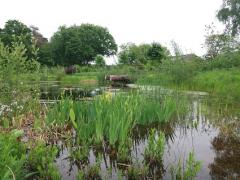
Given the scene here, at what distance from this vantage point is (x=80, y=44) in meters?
57.3

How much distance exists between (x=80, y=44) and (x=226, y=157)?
53616mm

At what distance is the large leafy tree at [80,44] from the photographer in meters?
57.7

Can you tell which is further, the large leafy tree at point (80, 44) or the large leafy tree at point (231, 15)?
the large leafy tree at point (80, 44)

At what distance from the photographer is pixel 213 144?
5844mm

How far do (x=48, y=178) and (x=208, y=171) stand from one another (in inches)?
81.3

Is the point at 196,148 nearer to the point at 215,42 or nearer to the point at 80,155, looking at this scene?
the point at 80,155

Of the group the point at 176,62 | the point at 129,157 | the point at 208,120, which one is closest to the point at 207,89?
the point at 176,62

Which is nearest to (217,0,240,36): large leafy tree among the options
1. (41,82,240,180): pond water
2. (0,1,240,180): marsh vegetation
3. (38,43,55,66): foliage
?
(0,1,240,180): marsh vegetation

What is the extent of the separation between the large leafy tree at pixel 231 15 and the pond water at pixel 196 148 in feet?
90.3

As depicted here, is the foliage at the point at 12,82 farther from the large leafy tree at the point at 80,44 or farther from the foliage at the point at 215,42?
the large leafy tree at the point at 80,44

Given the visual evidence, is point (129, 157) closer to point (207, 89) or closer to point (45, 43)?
point (207, 89)

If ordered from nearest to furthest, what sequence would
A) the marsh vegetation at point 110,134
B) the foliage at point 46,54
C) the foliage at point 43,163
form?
the foliage at point 43,163, the marsh vegetation at point 110,134, the foliage at point 46,54

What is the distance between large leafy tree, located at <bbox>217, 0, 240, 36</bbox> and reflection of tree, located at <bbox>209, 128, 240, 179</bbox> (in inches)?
1168

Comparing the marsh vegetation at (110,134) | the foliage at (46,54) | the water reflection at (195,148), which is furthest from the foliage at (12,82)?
the foliage at (46,54)
